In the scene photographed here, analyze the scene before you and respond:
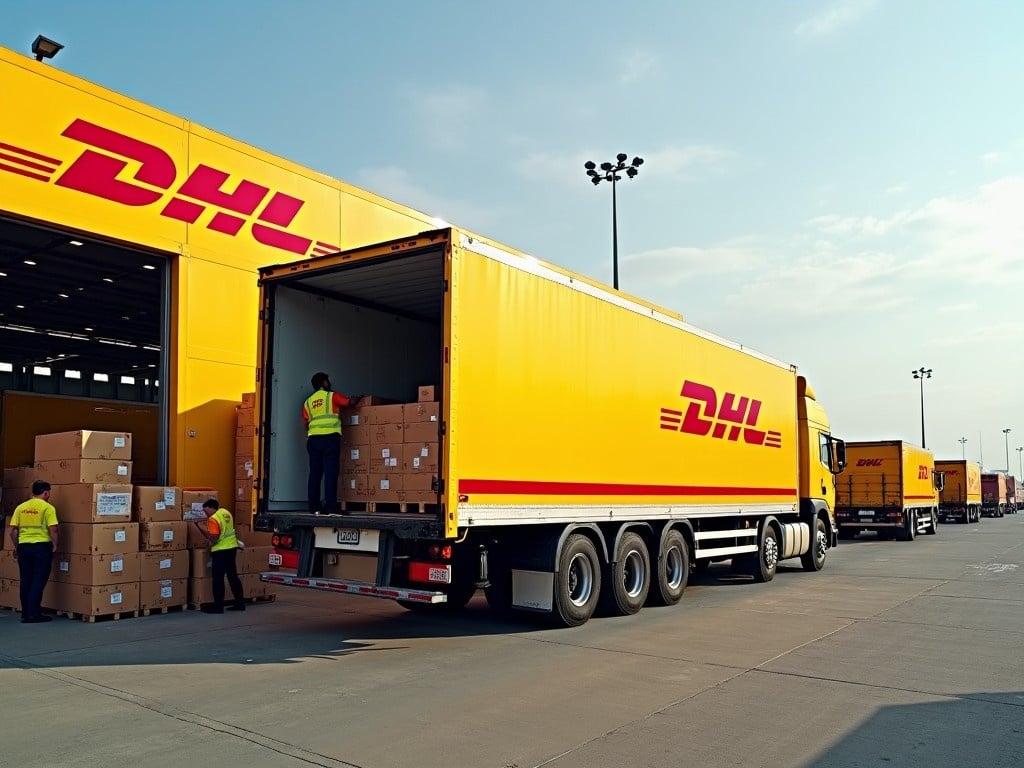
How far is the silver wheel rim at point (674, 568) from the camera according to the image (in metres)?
11.8

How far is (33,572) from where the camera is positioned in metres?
10.0

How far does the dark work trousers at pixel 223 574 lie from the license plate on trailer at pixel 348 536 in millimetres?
2708

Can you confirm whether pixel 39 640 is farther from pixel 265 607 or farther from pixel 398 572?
pixel 398 572

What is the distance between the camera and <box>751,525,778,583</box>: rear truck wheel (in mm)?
14516

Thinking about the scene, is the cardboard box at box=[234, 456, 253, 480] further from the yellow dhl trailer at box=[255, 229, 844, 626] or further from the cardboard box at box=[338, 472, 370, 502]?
the cardboard box at box=[338, 472, 370, 502]

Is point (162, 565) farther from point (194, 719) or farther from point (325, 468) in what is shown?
point (194, 719)

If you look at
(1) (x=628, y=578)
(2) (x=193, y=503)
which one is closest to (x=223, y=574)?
(2) (x=193, y=503)

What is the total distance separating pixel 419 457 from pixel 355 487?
1.15 meters

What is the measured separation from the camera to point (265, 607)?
37.3ft

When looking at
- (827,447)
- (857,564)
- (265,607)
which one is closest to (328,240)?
(265,607)

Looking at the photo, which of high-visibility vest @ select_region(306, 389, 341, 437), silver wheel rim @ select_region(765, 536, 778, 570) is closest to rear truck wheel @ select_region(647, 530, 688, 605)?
silver wheel rim @ select_region(765, 536, 778, 570)

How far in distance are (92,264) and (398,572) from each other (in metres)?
10.2

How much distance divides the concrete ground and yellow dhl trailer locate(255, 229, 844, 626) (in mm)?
677

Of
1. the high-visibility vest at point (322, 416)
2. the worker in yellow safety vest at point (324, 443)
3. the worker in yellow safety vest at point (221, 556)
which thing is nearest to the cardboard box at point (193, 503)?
the worker in yellow safety vest at point (221, 556)
